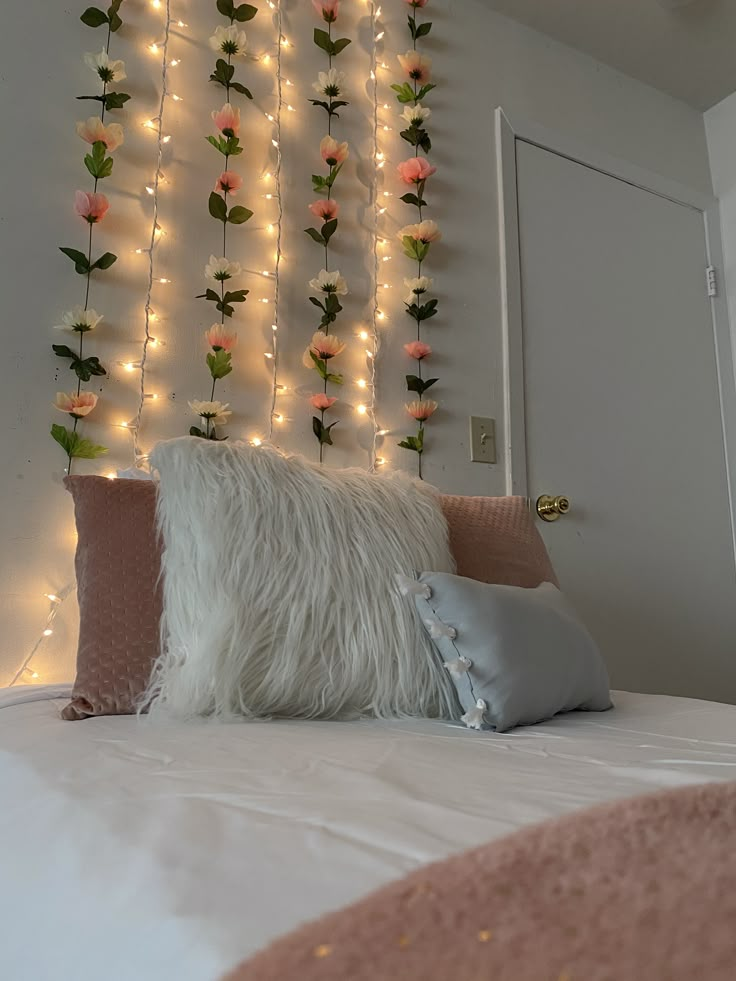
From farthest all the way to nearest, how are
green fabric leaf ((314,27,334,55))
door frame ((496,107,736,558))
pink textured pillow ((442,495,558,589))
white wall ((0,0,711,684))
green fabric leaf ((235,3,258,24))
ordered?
1. door frame ((496,107,736,558))
2. green fabric leaf ((314,27,334,55))
3. green fabric leaf ((235,3,258,24))
4. white wall ((0,0,711,684))
5. pink textured pillow ((442,495,558,589))

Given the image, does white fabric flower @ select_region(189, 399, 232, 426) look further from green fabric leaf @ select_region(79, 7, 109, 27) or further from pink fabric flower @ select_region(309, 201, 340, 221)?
green fabric leaf @ select_region(79, 7, 109, 27)

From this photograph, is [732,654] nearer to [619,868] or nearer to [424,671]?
[424,671]

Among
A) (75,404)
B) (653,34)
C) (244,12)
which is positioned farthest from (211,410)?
(653,34)

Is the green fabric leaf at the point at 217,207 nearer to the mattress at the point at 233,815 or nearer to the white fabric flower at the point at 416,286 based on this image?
→ the white fabric flower at the point at 416,286

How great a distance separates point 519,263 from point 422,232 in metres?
0.35

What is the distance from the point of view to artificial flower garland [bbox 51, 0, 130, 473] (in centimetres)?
144

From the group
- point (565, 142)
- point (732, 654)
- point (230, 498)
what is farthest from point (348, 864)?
point (565, 142)

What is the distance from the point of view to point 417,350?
1873 millimetres

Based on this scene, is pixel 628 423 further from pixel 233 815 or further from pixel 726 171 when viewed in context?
pixel 233 815

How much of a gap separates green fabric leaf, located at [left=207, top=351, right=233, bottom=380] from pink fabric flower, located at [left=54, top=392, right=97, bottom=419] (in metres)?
0.26

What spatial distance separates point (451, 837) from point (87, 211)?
1.42 meters

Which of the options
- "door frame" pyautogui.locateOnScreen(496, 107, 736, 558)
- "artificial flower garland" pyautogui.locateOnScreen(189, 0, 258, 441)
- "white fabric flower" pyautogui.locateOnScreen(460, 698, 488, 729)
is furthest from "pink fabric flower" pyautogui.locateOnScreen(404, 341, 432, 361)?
"white fabric flower" pyautogui.locateOnScreen(460, 698, 488, 729)

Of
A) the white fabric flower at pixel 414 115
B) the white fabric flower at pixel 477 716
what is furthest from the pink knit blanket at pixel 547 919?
the white fabric flower at pixel 414 115

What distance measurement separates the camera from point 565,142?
2287mm
